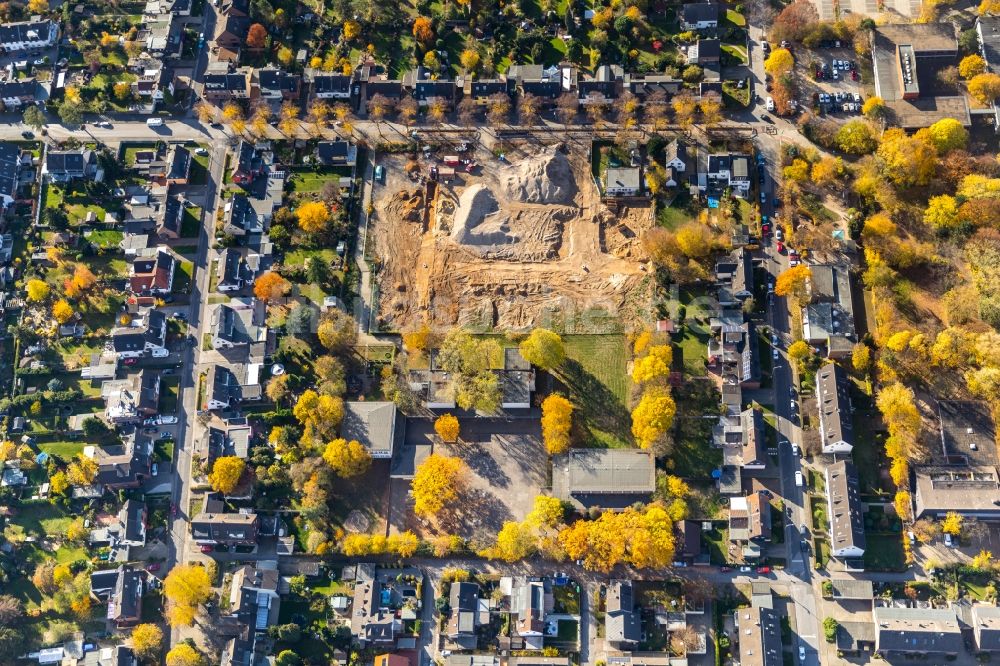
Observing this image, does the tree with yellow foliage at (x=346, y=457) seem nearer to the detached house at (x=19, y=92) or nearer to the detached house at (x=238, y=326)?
the detached house at (x=238, y=326)

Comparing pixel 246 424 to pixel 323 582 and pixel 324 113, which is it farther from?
pixel 324 113

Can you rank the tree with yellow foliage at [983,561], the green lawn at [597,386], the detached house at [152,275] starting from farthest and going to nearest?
the detached house at [152,275] < the green lawn at [597,386] < the tree with yellow foliage at [983,561]

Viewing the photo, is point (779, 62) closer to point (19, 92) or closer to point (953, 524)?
point (953, 524)

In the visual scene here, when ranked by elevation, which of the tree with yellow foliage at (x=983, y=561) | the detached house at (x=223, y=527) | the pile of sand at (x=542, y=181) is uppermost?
the pile of sand at (x=542, y=181)

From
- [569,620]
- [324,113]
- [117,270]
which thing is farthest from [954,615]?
[117,270]

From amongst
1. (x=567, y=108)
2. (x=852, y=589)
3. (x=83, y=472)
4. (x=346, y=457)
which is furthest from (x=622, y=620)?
(x=567, y=108)

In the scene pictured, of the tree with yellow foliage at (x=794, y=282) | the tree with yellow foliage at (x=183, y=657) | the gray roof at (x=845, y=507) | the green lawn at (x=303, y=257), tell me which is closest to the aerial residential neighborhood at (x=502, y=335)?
the tree with yellow foliage at (x=183, y=657)
